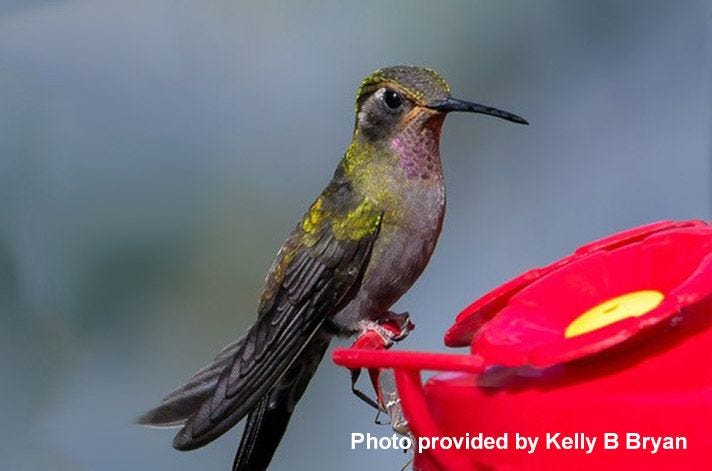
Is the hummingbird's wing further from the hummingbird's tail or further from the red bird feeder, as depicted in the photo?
the red bird feeder

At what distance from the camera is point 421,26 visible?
3.54 metres

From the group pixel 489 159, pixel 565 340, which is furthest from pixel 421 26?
pixel 565 340

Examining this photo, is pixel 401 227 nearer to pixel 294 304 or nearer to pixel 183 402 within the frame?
pixel 294 304

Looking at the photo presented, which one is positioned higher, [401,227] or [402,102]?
[402,102]

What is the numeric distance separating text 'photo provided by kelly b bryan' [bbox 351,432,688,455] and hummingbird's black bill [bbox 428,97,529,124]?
724 millimetres

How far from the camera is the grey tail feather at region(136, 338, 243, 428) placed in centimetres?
244

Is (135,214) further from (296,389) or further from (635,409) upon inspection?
(635,409)

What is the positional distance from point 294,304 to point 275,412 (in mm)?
269

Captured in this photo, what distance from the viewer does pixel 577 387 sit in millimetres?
1618

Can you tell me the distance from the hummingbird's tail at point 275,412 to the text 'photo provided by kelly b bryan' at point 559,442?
859 millimetres

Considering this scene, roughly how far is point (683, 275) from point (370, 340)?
1.49ft

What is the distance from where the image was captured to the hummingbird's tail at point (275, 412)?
2578mm

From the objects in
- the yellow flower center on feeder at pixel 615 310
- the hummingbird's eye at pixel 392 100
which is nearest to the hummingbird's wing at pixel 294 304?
the hummingbird's eye at pixel 392 100

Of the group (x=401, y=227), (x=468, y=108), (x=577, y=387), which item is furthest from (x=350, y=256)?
(x=577, y=387)
